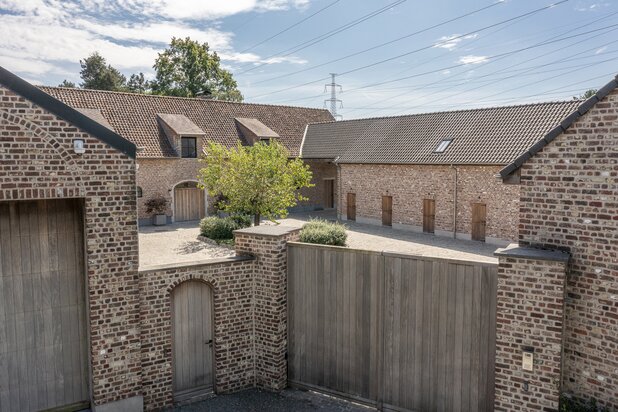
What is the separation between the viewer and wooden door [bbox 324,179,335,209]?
32.3 metres

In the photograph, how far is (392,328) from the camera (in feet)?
23.9

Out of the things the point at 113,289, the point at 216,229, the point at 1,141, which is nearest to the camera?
the point at 1,141

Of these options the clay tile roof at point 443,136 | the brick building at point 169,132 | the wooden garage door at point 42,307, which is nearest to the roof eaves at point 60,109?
the wooden garage door at point 42,307

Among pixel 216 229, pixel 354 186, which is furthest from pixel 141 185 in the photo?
pixel 354 186

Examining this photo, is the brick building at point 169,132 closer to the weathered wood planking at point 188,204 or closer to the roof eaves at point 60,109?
the weathered wood planking at point 188,204

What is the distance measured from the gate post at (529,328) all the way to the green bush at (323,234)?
28.6ft

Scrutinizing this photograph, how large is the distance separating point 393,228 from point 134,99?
16.2 m

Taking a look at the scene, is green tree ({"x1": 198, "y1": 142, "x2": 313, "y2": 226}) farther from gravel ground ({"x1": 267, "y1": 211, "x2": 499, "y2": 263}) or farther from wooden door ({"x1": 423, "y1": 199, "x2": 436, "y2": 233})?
wooden door ({"x1": 423, "y1": 199, "x2": 436, "y2": 233})

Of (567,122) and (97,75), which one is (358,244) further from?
(97,75)

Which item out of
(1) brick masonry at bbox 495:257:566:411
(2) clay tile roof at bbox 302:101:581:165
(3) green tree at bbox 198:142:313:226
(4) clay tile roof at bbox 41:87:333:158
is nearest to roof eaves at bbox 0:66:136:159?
(1) brick masonry at bbox 495:257:566:411

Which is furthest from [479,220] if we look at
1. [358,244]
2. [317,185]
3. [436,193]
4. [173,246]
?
[173,246]

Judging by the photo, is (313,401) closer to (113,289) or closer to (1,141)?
(113,289)

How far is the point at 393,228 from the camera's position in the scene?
25.0 meters

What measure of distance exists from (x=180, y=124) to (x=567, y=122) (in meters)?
22.8
